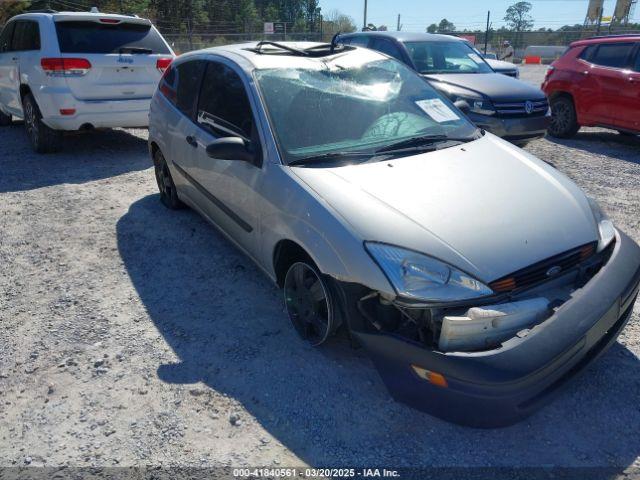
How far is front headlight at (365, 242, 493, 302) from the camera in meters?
2.26

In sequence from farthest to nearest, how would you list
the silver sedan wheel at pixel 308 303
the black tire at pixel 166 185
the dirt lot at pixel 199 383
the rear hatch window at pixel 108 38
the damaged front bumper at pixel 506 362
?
1. the rear hatch window at pixel 108 38
2. the black tire at pixel 166 185
3. the silver sedan wheel at pixel 308 303
4. the dirt lot at pixel 199 383
5. the damaged front bumper at pixel 506 362

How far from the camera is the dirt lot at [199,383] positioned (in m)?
2.37

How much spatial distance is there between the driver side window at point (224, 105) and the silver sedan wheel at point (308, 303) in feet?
3.14

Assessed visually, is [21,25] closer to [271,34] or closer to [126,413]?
[126,413]

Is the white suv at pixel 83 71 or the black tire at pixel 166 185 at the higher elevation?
the white suv at pixel 83 71

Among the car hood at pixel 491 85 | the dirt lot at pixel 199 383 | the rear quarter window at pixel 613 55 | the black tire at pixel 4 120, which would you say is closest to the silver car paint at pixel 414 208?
the dirt lot at pixel 199 383

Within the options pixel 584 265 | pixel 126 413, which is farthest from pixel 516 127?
pixel 126 413

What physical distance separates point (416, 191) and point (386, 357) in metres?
0.90

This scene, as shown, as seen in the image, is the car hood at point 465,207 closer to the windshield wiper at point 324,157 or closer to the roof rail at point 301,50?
the windshield wiper at point 324,157

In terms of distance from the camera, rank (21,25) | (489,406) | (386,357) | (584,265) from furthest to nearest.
→ 1. (21,25)
2. (584,265)
3. (386,357)
4. (489,406)

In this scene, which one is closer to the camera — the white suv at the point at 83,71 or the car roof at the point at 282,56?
the car roof at the point at 282,56

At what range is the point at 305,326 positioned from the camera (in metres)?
3.04

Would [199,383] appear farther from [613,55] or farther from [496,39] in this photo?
[496,39]

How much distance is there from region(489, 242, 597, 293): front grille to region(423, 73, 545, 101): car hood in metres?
4.98
